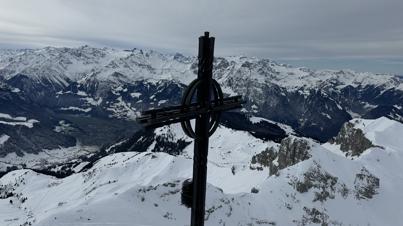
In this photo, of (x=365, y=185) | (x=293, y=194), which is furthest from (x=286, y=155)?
(x=293, y=194)

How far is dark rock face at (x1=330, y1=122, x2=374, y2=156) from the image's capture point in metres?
115

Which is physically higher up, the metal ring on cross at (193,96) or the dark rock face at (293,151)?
the metal ring on cross at (193,96)

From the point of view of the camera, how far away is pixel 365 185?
8400 centimetres

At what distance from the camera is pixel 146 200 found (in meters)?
54.7

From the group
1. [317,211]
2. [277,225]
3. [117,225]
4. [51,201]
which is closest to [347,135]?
[317,211]

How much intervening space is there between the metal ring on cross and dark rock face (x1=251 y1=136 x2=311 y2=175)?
315ft

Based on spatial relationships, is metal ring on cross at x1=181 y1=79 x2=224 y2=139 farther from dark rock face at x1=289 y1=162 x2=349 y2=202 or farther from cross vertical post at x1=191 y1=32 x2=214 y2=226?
dark rock face at x1=289 y1=162 x2=349 y2=202

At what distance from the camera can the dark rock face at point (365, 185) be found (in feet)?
271

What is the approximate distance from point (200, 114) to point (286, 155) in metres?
115

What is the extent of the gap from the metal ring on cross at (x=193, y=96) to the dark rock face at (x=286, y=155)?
96.1m

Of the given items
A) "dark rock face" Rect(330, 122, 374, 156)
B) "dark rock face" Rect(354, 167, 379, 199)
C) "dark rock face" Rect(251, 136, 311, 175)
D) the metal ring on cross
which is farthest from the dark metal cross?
"dark rock face" Rect(330, 122, 374, 156)

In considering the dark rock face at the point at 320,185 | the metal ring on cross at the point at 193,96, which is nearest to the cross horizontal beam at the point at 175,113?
the metal ring on cross at the point at 193,96

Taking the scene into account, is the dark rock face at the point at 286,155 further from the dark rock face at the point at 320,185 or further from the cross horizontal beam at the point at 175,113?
the cross horizontal beam at the point at 175,113

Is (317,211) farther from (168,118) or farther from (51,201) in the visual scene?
(51,201)
